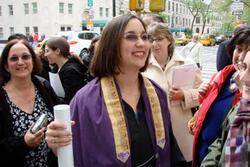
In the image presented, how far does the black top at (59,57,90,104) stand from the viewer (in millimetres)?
3787

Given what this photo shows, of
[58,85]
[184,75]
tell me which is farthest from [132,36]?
[58,85]

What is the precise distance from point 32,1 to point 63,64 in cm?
3741

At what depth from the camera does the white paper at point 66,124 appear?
1.25 m

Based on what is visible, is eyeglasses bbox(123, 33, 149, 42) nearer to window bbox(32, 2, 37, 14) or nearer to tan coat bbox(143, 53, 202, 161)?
tan coat bbox(143, 53, 202, 161)

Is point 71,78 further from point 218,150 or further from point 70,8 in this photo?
point 70,8

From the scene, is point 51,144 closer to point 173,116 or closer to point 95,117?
point 95,117

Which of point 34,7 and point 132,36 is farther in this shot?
point 34,7

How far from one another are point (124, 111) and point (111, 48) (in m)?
0.42

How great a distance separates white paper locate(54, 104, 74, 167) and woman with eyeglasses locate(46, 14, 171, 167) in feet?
1.45

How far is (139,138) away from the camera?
1894mm

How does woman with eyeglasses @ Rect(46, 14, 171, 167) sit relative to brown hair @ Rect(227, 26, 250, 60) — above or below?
below

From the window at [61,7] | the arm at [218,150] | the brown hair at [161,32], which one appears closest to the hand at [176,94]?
the brown hair at [161,32]

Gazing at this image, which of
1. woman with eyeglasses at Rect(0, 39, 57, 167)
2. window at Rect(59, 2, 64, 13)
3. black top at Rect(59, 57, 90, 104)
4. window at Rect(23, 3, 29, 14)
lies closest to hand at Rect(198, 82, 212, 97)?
woman with eyeglasses at Rect(0, 39, 57, 167)

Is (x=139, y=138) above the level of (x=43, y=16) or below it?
below
